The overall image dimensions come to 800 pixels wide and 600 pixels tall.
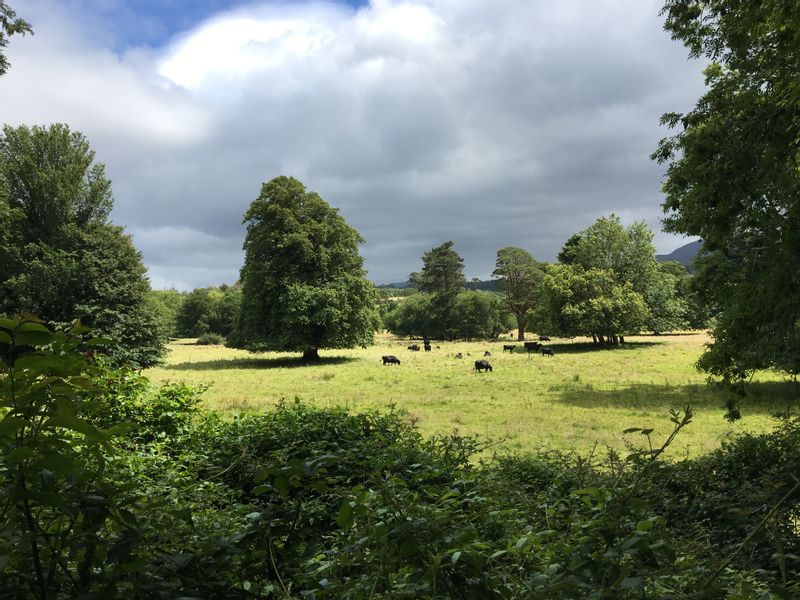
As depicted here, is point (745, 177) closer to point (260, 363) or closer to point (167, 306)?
point (260, 363)

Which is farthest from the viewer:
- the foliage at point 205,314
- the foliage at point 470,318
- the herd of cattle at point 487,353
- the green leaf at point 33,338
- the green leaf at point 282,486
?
the foliage at point 205,314

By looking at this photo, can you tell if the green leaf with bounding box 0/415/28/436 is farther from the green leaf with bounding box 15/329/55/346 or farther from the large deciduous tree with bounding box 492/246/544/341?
the large deciduous tree with bounding box 492/246/544/341

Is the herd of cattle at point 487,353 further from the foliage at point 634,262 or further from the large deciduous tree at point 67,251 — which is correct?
the large deciduous tree at point 67,251

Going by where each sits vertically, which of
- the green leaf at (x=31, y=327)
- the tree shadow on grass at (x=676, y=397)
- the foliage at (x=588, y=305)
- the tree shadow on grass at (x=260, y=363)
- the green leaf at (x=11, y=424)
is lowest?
the tree shadow on grass at (x=676, y=397)

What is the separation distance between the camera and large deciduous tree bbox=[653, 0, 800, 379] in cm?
789

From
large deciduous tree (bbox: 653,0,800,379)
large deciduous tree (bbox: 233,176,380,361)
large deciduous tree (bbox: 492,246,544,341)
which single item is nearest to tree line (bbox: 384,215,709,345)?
large deciduous tree (bbox: 492,246,544,341)

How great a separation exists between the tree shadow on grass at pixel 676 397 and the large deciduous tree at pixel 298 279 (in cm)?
1881

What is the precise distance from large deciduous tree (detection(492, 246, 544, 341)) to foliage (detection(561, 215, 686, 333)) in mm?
12726

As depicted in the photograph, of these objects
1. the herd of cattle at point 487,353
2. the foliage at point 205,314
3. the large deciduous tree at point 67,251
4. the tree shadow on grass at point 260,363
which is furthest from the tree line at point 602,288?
the foliage at point 205,314

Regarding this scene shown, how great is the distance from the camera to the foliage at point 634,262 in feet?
168

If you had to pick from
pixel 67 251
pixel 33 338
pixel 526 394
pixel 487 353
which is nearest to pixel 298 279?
pixel 67 251

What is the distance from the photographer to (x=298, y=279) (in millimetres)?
36594

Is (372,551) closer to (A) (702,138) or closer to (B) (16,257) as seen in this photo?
(A) (702,138)

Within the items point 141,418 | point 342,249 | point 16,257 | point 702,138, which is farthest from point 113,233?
point 702,138
